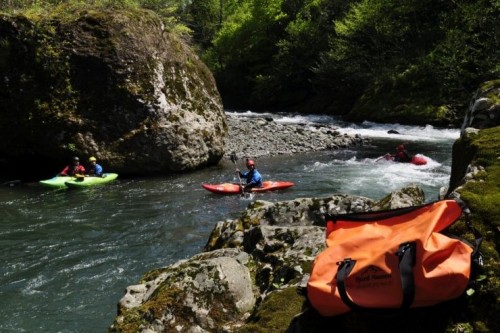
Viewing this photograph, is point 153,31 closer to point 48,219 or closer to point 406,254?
point 48,219

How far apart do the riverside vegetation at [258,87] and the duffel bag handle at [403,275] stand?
22cm

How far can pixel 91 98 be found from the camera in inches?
601

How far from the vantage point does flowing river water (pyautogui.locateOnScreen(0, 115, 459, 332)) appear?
6.64 metres

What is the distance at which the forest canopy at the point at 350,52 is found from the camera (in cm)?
2577

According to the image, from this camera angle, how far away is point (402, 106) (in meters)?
28.2

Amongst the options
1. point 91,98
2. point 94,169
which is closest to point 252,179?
point 94,169

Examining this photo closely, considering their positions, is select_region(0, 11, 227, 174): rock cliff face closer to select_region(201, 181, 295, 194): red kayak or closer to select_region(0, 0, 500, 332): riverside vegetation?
select_region(0, 0, 500, 332): riverside vegetation

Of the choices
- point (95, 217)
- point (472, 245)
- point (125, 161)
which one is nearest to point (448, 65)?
point (125, 161)

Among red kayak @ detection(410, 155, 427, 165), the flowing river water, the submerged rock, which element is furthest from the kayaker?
the submerged rock

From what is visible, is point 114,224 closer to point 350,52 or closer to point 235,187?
point 235,187

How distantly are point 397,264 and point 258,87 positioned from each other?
37.9 metres

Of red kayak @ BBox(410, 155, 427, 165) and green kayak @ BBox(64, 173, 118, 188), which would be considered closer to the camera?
green kayak @ BBox(64, 173, 118, 188)

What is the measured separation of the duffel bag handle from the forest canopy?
1535cm

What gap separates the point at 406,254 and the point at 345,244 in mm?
520
